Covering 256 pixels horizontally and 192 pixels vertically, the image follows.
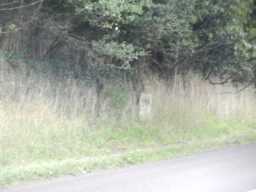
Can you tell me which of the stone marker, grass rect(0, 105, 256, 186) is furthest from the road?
the stone marker

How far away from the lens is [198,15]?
1633 centimetres

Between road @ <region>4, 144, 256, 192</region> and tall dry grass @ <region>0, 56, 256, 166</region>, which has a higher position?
tall dry grass @ <region>0, 56, 256, 166</region>

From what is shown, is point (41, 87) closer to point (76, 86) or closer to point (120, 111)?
point (76, 86)

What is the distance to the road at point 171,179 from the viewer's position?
8.32 m

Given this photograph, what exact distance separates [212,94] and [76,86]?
23.5ft

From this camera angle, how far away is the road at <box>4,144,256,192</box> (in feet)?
27.3

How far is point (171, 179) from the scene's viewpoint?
9.10 m

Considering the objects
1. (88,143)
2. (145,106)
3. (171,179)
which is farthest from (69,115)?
(171,179)

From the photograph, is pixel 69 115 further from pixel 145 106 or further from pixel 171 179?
pixel 171 179

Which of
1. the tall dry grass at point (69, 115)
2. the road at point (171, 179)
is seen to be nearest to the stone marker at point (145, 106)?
the tall dry grass at point (69, 115)

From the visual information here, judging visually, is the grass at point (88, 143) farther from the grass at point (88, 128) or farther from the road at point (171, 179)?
the road at point (171, 179)

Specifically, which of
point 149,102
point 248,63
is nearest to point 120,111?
point 149,102

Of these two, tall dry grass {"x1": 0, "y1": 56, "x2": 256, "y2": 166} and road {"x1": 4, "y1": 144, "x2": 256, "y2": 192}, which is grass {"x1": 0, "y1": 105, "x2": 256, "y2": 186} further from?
road {"x1": 4, "y1": 144, "x2": 256, "y2": 192}

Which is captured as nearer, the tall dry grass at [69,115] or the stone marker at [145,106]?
the tall dry grass at [69,115]
